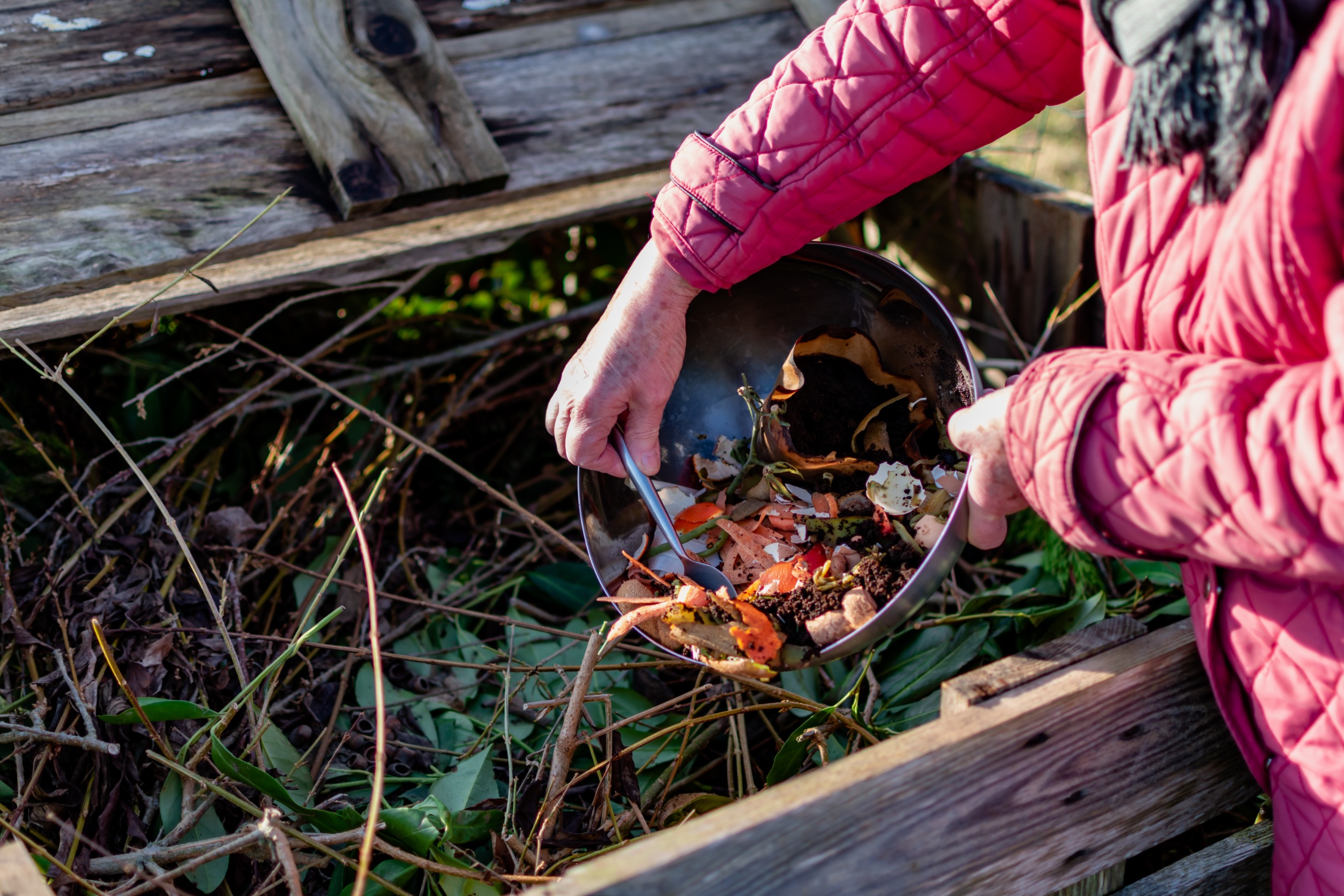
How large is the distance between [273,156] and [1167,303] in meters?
1.33

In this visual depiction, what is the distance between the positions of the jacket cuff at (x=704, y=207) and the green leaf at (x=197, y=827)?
2.92 feet

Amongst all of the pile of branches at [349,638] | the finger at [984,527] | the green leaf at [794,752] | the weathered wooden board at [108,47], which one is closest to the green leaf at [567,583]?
the pile of branches at [349,638]

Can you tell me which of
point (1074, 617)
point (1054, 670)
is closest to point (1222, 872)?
point (1054, 670)

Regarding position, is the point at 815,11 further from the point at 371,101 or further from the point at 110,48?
the point at 110,48

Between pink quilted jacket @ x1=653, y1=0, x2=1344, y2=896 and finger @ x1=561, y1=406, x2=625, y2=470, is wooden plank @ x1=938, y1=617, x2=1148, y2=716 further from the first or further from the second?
finger @ x1=561, y1=406, x2=625, y2=470

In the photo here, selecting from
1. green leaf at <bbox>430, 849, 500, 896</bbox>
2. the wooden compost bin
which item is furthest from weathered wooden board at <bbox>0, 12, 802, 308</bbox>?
green leaf at <bbox>430, 849, 500, 896</bbox>

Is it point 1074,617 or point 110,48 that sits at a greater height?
point 110,48

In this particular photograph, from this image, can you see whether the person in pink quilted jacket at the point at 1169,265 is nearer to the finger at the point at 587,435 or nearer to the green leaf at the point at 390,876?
the finger at the point at 587,435

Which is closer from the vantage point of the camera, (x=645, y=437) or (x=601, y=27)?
(x=645, y=437)

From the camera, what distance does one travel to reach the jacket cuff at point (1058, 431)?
75 cm

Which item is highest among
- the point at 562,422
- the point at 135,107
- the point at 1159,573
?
the point at 135,107

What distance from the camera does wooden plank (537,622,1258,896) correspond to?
689 mm

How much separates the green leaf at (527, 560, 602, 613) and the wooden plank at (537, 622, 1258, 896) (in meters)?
0.85

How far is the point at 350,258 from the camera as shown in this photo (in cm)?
145
